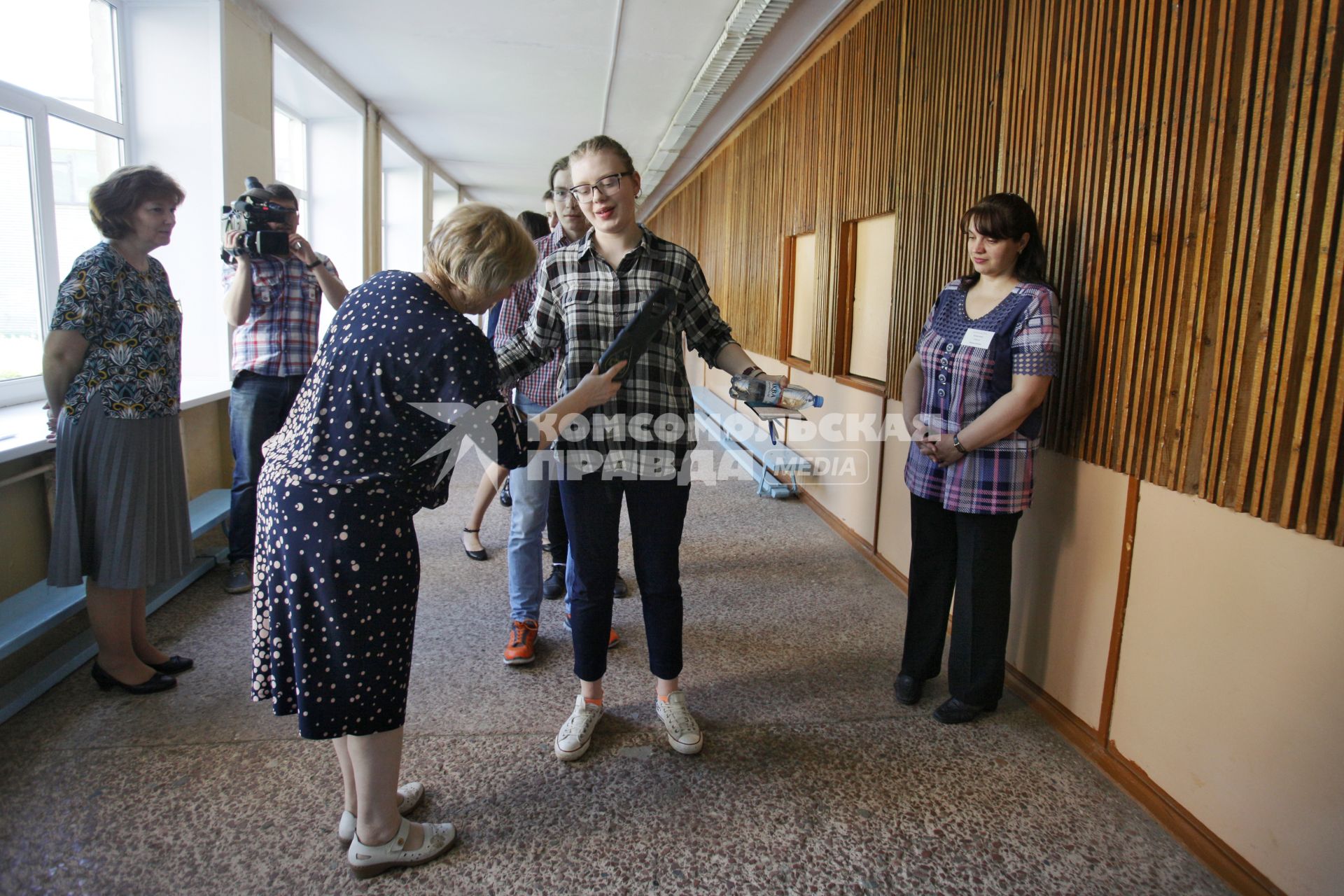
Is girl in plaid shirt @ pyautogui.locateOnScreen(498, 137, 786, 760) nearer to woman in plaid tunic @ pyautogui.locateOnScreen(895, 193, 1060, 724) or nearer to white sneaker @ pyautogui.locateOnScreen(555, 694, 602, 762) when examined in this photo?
white sneaker @ pyautogui.locateOnScreen(555, 694, 602, 762)

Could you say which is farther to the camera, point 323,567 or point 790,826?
point 790,826

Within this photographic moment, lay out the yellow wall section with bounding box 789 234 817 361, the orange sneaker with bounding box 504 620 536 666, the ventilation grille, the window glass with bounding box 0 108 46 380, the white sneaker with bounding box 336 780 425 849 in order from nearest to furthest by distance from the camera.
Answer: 1. the white sneaker with bounding box 336 780 425 849
2. the orange sneaker with bounding box 504 620 536 666
3. the window glass with bounding box 0 108 46 380
4. the ventilation grille
5. the yellow wall section with bounding box 789 234 817 361

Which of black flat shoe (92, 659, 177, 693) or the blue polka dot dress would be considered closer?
the blue polka dot dress

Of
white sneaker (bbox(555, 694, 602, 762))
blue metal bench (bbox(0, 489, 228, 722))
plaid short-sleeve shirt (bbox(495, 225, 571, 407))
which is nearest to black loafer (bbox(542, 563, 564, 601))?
plaid short-sleeve shirt (bbox(495, 225, 571, 407))

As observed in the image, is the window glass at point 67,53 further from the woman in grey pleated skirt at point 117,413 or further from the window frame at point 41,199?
the woman in grey pleated skirt at point 117,413

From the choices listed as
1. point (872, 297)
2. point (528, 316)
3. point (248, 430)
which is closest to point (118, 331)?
point (248, 430)

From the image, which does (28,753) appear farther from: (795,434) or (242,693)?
(795,434)

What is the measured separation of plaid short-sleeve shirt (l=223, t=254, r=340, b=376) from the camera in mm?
3393

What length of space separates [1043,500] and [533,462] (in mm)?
1794

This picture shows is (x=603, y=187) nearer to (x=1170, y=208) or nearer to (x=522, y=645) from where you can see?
(x=1170, y=208)

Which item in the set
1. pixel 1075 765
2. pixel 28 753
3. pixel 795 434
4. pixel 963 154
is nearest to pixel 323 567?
pixel 28 753

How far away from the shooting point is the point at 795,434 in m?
5.85

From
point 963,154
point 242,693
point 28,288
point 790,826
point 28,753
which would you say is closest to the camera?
point 790,826

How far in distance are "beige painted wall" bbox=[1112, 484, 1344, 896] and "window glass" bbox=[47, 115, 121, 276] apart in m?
4.30
